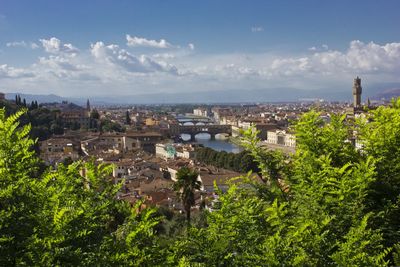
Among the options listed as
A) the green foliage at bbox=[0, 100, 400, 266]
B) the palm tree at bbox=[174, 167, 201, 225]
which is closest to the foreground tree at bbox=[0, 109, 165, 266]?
the green foliage at bbox=[0, 100, 400, 266]

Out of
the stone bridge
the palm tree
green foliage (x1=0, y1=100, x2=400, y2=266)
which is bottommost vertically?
the stone bridge

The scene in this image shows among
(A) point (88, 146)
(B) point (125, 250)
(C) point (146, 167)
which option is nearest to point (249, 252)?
(B) point (125, 250)

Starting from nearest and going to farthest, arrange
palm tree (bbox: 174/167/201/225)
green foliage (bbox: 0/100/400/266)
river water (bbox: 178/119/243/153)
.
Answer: green foliage (bbox: 0/100/400/266)
palm tree (bbox: 174/167/201/225)
river water (bbox: 178/119/243/153)

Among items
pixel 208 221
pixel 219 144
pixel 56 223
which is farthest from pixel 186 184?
pixel 219 144

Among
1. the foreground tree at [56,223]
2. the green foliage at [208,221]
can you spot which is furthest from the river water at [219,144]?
the foreground tree at [56,223]

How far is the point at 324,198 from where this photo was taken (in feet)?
18.8

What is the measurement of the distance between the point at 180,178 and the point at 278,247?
41.0 ft

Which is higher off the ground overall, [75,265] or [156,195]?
[75,265]

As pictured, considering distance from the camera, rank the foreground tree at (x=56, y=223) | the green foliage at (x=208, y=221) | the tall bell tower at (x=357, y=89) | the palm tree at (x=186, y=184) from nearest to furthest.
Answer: the foreground tree at (x=56, y=223) < the green foliage at (x=208, y=221) < the palm tree at (x=186, y=184) < the tall bell tower at (x=357, y=89)

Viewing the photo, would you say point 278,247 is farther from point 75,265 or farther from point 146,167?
point 146,167

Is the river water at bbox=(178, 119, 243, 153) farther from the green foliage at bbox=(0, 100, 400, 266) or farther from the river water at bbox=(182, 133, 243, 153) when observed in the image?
the green foliage at bbox=(0, 100, 400, 266)

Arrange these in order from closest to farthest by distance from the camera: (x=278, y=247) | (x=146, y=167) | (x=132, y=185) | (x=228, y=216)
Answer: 1. (x=278, y=247)
2. (x=228, y=216)
3. (x=132, y=185)
4. (x=146, y=167)

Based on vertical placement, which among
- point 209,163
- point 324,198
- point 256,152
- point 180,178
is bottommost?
point 209,163

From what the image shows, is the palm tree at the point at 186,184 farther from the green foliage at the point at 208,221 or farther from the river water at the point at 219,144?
the river water at the point at 219,144
